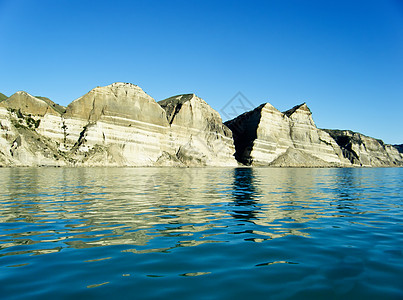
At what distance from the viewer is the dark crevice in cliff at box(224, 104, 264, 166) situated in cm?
13162

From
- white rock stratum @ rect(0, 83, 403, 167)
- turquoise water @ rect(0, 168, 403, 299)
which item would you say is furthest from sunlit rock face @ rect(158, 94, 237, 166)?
turquoise water @ rect(0, 168, 403, 299)

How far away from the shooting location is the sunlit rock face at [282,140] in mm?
131250

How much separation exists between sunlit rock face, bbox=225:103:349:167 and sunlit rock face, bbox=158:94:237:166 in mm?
12447

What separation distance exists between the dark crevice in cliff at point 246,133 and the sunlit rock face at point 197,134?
7656 mm

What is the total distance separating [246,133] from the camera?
145 metres

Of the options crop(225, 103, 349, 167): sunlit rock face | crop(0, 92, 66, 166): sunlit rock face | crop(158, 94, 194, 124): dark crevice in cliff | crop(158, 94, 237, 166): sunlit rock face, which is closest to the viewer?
crop(0, 92, 66, 166): sunlit rock face

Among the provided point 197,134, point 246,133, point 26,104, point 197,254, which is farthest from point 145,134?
point 197,254

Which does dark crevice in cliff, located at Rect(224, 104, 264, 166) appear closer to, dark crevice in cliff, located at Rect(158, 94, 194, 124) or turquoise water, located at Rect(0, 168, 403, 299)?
dark crevice in cliff, located at Rect(158, 94, 194, 124)

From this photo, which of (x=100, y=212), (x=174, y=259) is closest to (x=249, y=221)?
(x=174, y=259)

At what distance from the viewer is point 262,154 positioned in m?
130

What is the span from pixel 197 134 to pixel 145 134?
84.3 feet

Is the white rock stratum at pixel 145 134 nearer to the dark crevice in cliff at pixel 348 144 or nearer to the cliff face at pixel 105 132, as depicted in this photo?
the cliff face at pixel 105 132

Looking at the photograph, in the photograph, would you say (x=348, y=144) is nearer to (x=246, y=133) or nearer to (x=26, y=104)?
(x=246, y=133)

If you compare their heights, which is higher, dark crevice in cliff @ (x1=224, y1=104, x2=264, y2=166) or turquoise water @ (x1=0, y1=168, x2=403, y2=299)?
dark crevice in cliff @ (x1=224, y1=104, x2=264, y2=166)
